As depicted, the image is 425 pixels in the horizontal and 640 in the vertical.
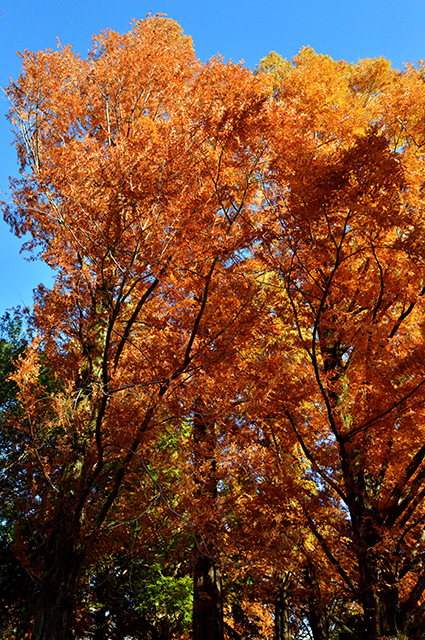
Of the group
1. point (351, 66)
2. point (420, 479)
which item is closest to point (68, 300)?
point (420, 479)

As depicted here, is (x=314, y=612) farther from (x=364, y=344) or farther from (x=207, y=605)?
(x=364, y=344)

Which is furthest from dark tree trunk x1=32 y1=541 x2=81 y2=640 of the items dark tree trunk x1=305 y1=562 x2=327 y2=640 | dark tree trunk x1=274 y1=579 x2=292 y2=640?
dark tree trunk x1=274 y1=579 x2=292 y2=640

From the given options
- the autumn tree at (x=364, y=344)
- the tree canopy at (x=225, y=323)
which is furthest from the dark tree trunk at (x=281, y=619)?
the autumn tree at (x=364, y=344)

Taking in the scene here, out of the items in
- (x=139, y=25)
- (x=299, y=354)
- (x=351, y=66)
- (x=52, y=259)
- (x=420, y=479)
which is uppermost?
(x=351, y=66)

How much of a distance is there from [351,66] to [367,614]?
43.2 feet

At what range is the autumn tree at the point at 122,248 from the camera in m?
4.90

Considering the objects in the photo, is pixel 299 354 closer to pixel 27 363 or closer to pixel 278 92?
pixel 27 363

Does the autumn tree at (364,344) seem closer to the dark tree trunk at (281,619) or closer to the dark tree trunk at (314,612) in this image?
the dark tree trunk at (314,612)

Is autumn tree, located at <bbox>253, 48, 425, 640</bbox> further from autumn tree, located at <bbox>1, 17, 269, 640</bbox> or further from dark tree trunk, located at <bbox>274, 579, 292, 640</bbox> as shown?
dark tree trunk, located at <bbox>274, 579, 292, 640</bbox>

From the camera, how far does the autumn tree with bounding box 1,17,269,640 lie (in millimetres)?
4898

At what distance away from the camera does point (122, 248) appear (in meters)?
5.09

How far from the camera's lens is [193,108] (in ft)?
18.7

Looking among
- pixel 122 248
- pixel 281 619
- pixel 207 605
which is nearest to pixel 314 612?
pixel 281 619

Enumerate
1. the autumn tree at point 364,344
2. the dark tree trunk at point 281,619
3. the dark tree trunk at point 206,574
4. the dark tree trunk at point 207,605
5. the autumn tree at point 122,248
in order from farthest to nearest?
the dark tree trunk at point 281,619 → the dark tree trunk at point 207,605 → the dark tree trunk at point 206,574 → the autumn tree at point 364,344 → the autumn tree at point 122,248
